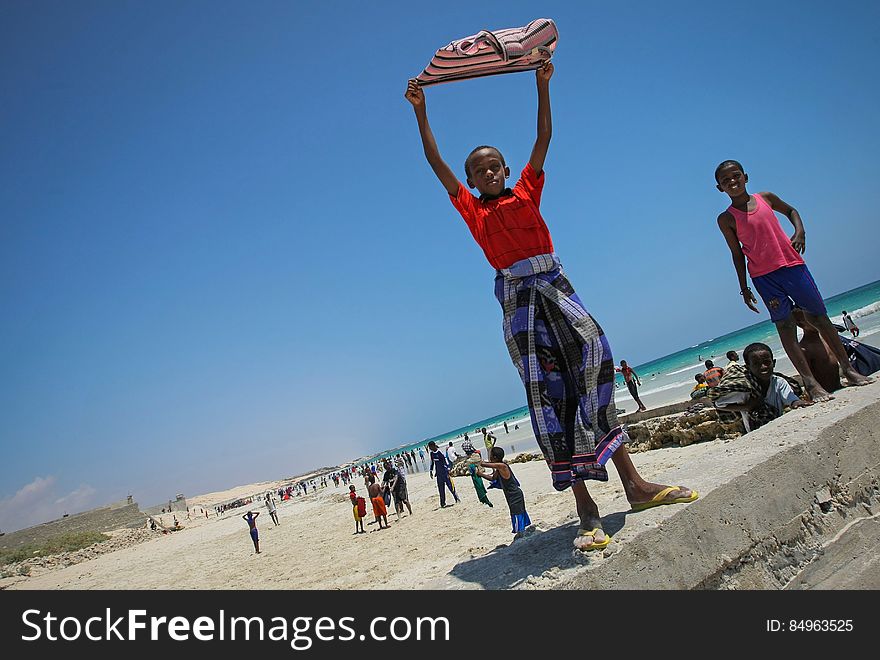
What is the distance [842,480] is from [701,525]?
3.97ft

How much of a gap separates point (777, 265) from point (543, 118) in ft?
7.80

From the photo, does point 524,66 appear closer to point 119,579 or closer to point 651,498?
point 651,498

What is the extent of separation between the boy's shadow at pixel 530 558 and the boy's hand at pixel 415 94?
225 cm

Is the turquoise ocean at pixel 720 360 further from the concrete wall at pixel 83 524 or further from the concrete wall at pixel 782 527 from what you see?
the concrete wall at pixel 83 524

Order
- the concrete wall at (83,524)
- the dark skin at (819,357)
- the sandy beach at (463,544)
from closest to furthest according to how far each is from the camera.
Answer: the sandy beach at (463,544) < the dark skin at (819,357) < the concrete wall at (83,524)

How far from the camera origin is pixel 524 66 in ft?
8.55

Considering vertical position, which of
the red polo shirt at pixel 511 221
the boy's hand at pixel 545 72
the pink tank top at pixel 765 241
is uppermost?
the boy's hand at pixel 545 72

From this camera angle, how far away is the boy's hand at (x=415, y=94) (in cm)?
261

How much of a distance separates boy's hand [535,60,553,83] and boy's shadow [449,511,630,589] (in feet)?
7.24

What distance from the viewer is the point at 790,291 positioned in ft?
12.6

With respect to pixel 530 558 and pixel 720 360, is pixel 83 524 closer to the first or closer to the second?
pixel 530 558

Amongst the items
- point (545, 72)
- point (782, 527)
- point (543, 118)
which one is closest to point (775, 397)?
point (782, 527)
